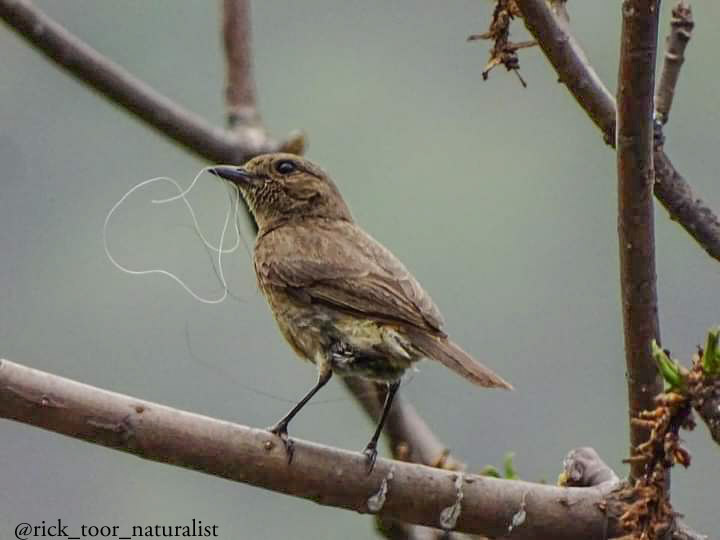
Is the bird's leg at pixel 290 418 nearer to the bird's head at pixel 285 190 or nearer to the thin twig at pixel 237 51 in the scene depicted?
the bird's head at pixel 285 190

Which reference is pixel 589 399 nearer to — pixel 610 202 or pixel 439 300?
pixel 439 300

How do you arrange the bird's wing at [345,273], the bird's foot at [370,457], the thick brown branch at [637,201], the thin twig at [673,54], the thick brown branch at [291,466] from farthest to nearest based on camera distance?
the bird's wing at [345,273] → the thin twig at [673,54] → the bird's foot at [370,457] → the thick brown branch at [291,466] → the thick brown branch at [637,201]

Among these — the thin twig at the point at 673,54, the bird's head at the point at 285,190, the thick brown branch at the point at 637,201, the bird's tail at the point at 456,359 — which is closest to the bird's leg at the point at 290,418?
the bird's tail at the point at 456,359

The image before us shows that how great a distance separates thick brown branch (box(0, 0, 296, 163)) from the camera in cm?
493

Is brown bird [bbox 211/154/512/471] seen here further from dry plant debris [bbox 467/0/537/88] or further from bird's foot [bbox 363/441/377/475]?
dry plant debris [bbox 467/0/537/88]

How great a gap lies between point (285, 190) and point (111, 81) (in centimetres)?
82

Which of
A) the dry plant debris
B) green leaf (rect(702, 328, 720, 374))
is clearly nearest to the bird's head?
the dry plant debris

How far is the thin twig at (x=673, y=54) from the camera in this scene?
3.98 m

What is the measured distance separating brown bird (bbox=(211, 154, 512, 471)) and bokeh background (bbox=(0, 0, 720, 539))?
4943mm

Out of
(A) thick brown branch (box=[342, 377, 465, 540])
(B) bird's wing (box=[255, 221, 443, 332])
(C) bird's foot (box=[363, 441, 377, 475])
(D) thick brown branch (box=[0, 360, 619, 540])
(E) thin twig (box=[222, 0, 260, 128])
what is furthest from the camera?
(E) thin twig (box=[222, 0, 260, 128])

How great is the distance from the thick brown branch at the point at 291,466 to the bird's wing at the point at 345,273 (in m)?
0.88

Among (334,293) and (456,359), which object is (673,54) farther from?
(334,293)

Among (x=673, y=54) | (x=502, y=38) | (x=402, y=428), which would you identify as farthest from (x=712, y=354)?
(x=402, y=428)

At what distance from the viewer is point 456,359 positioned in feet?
14.5
